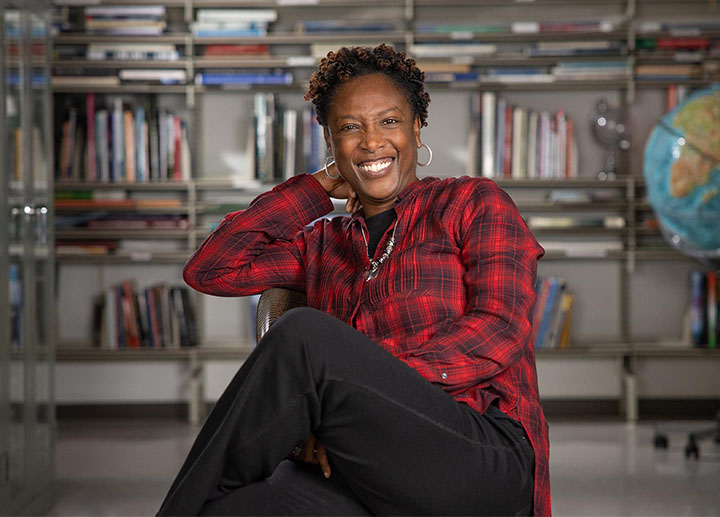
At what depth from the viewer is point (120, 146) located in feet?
16.1

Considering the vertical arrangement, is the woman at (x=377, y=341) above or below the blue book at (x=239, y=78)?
below

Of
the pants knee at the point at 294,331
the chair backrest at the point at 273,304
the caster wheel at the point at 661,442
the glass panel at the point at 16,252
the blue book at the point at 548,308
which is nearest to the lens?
the pants knee at the point at 294,331

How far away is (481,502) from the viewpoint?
4.98 feet

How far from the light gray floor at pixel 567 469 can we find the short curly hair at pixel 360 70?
177cm

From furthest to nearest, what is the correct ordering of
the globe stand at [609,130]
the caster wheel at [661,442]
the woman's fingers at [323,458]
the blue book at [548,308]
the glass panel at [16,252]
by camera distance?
the globe stand at [609,130]
the blue book at [548,308]
the caster wheel at [661,442]
the glass panel at [16,252]
the woman's fingers at [323,458]

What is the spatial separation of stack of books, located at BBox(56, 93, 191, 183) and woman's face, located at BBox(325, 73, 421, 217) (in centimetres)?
308

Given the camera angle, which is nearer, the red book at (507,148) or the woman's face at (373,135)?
the woman's face at (373,135)

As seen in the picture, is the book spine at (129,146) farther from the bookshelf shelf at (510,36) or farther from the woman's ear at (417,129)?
the woman's ear at (417,129)

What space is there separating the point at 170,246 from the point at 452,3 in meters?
1.92

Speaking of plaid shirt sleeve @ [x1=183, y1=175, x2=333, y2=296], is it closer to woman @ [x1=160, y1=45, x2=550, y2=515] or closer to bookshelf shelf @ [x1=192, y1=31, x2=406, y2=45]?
woman @ [x1=160, y1=45, x2=550, y2=515]

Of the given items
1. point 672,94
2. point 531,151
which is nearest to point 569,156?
point 531,151

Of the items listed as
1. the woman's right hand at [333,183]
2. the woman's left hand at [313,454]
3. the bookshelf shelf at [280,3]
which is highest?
the bookshelf shelf at [280,3]

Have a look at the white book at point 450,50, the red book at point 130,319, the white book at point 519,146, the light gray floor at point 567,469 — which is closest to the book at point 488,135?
the white book at point 519,146

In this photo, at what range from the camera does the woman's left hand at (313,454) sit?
1.54 metres
